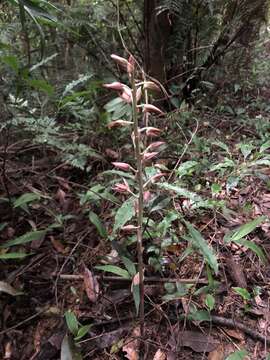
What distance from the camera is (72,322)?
1302 mm

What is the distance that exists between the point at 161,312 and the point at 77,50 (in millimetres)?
2289

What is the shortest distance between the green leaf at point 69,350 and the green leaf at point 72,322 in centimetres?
3

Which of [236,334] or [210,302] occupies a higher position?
[210,302]

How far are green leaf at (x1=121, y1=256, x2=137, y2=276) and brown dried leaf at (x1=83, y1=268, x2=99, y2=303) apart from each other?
0.51 feet

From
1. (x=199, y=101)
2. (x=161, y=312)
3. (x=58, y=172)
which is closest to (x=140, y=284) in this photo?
(x=161, y=312)

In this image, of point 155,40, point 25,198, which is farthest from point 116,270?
point 155,40

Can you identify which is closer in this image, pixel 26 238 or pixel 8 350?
pixel 8 350

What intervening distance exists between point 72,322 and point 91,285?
7.0 inches

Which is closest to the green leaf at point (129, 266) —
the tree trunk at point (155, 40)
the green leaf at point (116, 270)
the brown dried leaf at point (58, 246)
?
the green leaf at point (116, 270)

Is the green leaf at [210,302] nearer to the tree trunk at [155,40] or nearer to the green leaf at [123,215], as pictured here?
the green leaf at [123,215]

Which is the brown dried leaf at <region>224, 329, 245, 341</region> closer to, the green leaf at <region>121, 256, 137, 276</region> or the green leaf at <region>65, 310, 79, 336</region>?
the green leaf at <region>121, 256, 137, 276</region>

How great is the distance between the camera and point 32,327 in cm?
141

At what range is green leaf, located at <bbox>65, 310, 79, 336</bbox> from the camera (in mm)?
1289

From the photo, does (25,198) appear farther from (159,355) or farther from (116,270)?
(159,355)
